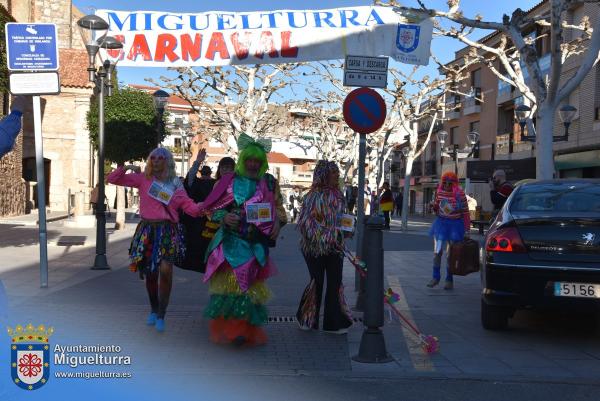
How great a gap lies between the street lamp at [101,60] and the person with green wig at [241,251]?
473 centimetres

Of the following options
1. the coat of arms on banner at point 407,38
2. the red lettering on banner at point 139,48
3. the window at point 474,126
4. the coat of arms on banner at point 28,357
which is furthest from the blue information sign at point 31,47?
the window at point 474,126

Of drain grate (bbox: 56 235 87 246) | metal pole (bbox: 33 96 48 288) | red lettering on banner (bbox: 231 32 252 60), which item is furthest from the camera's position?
drain grate (bbox: 56 235 87 246)

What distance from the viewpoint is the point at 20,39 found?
819cm

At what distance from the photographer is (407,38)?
31.1 ft

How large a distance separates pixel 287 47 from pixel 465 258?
3.86m

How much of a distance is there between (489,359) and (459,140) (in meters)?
42.5

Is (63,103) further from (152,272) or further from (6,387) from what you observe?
(6,387)

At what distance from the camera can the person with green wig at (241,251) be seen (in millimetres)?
5672

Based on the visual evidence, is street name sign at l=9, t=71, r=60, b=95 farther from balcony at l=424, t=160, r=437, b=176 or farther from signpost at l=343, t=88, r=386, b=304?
balcony at l=424, t=160, r=437, b=176

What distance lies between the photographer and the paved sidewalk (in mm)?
5148

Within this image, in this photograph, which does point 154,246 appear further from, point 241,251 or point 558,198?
point 558,198

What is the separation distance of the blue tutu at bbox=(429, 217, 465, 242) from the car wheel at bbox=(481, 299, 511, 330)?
8.53ft

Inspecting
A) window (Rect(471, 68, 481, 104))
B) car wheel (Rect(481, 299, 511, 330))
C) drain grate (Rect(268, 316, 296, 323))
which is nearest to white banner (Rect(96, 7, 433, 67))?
drain grate (Rect(268, 316, 296, 323))

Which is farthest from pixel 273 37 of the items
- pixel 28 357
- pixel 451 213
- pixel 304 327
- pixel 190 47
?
pixel 28 357
